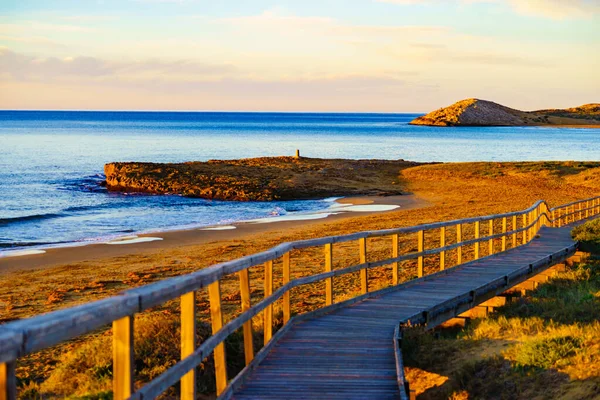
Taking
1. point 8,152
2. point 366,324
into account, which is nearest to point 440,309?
point 366,324

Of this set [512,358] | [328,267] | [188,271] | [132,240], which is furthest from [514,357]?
[132,240]

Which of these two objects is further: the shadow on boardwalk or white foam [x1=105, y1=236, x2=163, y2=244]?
white foam [x1=105, y1=236, x2=163, y2=244]

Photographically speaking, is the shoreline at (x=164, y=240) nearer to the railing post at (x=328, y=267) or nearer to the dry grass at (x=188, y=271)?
the dry grass at (x=188, y=271)

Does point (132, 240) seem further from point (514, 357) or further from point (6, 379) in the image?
point (6, 379)

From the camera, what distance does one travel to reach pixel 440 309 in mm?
10070

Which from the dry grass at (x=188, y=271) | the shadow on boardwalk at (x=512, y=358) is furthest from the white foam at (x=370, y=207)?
the shadow on boardwalk at (x=512, y=358)

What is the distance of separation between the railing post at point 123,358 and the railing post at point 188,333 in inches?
42.0

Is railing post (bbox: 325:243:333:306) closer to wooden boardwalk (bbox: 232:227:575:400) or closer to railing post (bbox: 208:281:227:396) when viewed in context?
wooden boardwalk (bbox: 232:227:575:400)

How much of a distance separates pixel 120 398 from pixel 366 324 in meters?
5.57

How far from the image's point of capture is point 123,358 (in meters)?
3.73

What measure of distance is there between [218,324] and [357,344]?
2747mm

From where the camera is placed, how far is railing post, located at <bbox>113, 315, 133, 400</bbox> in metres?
3.73

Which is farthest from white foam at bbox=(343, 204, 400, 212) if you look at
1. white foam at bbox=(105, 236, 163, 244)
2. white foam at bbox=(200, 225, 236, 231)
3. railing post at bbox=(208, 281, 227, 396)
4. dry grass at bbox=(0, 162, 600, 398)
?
railing post at bbox=(208, 281, 227, 396)

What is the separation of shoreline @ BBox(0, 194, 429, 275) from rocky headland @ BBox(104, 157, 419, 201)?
655 centimetres
